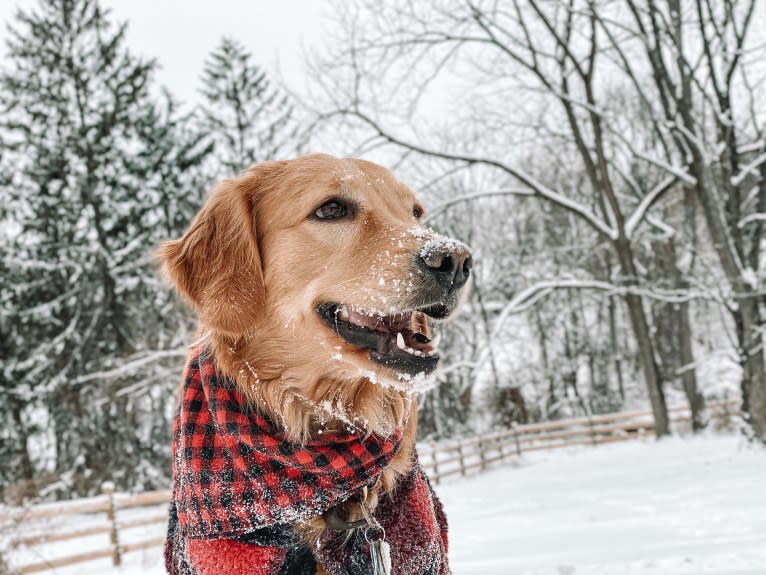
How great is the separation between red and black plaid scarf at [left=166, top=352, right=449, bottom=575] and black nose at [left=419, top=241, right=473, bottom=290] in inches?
25.3

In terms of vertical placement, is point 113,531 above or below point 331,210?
below

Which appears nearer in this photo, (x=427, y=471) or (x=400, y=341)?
(x=400, y=341)

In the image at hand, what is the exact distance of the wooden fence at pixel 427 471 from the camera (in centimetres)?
772

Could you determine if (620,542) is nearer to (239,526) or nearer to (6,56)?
(239,526)

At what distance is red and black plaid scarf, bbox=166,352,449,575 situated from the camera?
2016mm

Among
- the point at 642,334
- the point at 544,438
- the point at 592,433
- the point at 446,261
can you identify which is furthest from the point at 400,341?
the point at 592,433

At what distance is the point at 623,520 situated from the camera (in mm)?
6105

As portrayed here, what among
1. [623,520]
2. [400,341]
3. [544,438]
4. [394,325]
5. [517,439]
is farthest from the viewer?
[544,438]

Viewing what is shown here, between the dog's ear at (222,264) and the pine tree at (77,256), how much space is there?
562 inches

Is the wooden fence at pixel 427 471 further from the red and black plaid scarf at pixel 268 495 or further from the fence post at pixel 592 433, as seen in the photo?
the red and black plaid scarf at pixel 268 495

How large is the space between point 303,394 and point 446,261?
0.75 m

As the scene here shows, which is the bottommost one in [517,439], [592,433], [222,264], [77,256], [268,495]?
[592,433]

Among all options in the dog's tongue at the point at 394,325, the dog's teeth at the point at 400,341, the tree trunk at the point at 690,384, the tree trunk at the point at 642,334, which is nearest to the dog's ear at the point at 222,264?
the dog's tongue at the point at 394,325

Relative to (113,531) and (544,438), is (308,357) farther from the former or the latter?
(544,438)
